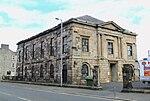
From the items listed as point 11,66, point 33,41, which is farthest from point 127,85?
point 11,66

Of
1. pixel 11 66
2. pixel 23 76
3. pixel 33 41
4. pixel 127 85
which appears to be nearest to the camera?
pixel 127 85

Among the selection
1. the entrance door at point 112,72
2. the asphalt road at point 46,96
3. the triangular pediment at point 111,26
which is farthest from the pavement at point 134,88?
the triangular pediment at point 111,26

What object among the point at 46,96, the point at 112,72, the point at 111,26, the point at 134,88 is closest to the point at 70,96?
the point at 46,96

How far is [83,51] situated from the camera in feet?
119

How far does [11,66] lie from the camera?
8275cm

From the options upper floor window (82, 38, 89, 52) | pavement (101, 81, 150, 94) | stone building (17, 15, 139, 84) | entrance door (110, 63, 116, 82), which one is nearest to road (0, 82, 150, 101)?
pavement (101, 81, 150, 94)

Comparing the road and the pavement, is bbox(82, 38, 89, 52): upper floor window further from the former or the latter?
the road

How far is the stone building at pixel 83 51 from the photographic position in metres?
35.2

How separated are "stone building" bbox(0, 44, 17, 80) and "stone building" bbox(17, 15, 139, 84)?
119 ft

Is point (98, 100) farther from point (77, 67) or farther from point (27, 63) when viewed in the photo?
point (27, 63)

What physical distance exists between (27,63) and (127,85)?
3165 cm

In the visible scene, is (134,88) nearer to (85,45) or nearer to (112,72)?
(85,45)

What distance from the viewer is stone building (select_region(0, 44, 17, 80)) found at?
80.2 m

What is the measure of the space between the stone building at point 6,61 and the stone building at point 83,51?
36.2m
